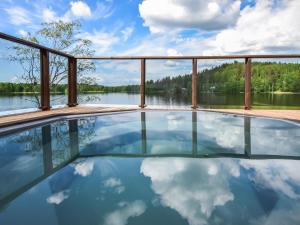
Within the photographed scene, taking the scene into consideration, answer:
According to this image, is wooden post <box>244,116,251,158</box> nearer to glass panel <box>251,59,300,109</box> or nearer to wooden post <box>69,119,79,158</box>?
glass panel <box>251,59,300,109</box>

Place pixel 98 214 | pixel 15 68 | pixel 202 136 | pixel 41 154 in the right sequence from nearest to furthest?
pixel 98 214 < pixel 41 154 < pixel 202 136 < pixel 15 68

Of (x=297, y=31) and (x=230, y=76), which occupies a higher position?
(x=297, y=31)

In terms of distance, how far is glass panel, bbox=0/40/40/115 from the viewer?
5.62 metres

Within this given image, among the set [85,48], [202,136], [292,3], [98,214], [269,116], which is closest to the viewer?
[98,214]

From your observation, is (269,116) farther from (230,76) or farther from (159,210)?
(159,210)

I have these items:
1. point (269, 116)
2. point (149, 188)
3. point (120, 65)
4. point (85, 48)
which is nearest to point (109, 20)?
point (85, 48)

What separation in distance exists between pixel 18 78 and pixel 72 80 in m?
1.43

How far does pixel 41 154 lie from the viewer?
2906 mm

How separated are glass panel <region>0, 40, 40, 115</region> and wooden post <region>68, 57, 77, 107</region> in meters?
0.91

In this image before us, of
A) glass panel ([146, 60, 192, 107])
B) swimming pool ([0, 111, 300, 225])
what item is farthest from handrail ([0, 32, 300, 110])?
swimming pool ([0, 111, 300, 225])

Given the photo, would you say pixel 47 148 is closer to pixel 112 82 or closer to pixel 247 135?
pixel 247 135

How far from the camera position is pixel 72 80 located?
23.0 feet

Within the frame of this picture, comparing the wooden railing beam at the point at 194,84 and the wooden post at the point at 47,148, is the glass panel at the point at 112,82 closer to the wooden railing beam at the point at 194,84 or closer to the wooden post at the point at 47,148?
the wooden railing beam at the point at 194,84

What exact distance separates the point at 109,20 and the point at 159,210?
1140 cm
